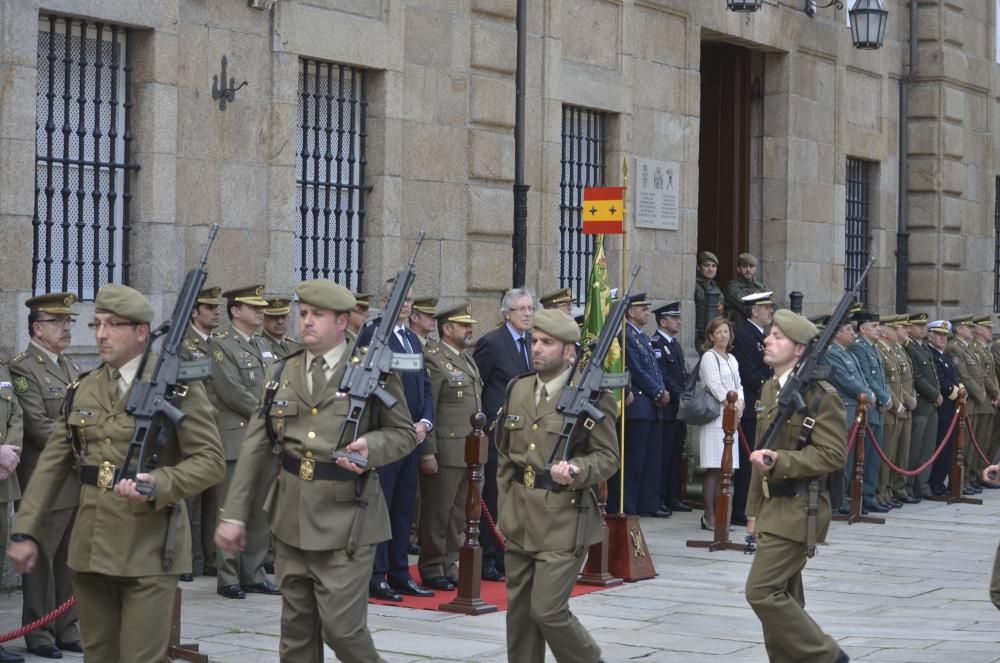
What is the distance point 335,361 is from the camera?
7.57 metres

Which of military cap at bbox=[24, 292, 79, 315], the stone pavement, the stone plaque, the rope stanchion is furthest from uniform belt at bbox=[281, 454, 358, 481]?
the stone plaque

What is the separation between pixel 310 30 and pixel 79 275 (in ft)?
9.01

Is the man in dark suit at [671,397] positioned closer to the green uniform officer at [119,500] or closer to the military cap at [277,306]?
the military cap at [277,306]

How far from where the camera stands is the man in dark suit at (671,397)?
15.4m

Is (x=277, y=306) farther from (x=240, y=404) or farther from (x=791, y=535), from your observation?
(x=791, y=535)

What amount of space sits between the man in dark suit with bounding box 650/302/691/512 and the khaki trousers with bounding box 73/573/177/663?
8788 mm

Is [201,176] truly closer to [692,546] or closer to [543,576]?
[692,546]

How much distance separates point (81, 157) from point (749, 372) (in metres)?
6.28

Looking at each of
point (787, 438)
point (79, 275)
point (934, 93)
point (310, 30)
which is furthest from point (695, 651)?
point (934, 93)

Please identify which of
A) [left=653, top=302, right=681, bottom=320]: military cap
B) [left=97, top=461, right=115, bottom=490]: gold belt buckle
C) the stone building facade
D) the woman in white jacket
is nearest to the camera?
[left=97, top=461, right=115, bottom=490]: gold belt buckle

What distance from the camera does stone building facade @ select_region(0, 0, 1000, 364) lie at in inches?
466

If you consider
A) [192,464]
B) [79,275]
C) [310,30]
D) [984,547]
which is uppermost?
[310,30]

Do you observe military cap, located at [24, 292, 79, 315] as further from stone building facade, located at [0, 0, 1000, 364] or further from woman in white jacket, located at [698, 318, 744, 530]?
woman in white jacket, located at [698, 318, 744, 530]

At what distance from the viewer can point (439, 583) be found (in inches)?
451
